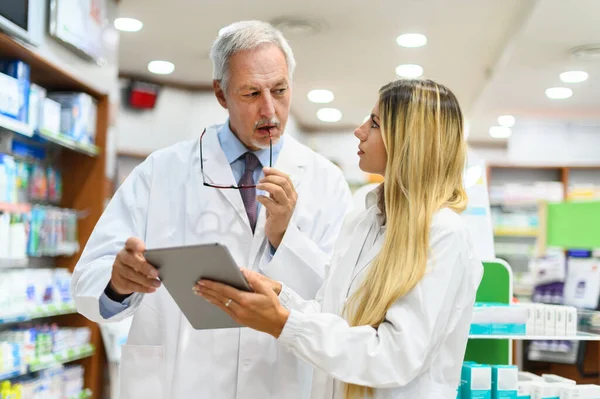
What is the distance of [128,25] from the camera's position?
602cm

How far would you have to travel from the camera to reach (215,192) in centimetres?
194

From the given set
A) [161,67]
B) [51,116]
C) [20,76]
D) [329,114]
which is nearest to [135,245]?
[20,76]

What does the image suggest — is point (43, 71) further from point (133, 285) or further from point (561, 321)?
point (561, 321)

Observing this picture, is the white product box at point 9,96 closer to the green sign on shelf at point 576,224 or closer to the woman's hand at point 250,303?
the woman's hand at point 250,303

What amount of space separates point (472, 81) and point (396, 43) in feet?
6.11

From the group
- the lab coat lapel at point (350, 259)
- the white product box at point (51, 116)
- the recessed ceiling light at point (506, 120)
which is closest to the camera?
the lab coat lapel at point (350, 259)

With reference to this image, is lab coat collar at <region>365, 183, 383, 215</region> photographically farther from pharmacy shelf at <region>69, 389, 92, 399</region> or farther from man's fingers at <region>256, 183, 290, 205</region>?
pharmacy shelf at <region>69, 389, 92, 399</region>

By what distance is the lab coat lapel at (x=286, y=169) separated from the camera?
1.88 metres

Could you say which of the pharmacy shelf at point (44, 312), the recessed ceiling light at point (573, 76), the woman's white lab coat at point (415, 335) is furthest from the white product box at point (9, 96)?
the recessed ceiling light at point (573, 76)

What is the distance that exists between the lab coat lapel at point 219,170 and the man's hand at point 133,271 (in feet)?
1.44

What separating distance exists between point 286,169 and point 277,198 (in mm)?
334

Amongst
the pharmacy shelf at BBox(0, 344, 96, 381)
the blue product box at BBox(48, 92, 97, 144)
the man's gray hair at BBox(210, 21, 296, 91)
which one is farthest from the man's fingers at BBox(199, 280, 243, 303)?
the blue product box at BBox(48, 92, 97, 144)

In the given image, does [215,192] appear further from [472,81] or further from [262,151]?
[472,81]

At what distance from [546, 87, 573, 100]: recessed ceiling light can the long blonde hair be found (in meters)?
6.76
